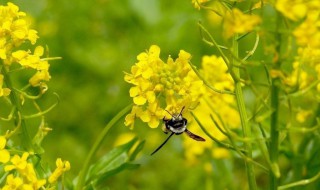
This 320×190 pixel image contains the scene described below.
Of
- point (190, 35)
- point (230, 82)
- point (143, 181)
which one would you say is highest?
point (230, 82)

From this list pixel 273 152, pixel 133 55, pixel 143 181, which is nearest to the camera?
pixel 273 152

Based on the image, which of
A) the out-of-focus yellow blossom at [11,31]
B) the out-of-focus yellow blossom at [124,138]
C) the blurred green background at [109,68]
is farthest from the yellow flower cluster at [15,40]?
the out-of-focus yellow blossom at [124,138]

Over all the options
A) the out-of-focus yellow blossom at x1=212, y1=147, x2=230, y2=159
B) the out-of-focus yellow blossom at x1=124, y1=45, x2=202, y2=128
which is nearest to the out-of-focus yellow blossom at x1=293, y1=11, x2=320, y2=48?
the out-of-focus yellow blossom at x1=124, y1=45, x2=202, y2=128

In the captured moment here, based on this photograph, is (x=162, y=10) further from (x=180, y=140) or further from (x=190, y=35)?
(x=180, y=140)

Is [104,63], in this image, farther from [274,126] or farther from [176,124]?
[274,126]

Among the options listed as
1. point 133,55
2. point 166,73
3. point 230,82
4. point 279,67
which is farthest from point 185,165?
point 279,67

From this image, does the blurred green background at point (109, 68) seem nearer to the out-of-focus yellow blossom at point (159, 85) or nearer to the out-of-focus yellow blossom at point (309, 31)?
the out-of-focus yellow blossom at point (159, 85)

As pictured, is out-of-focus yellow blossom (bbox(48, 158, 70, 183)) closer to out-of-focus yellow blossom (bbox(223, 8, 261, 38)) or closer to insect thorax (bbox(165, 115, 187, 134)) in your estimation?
insect thorax (bbox(165, 115, 187, 134))
